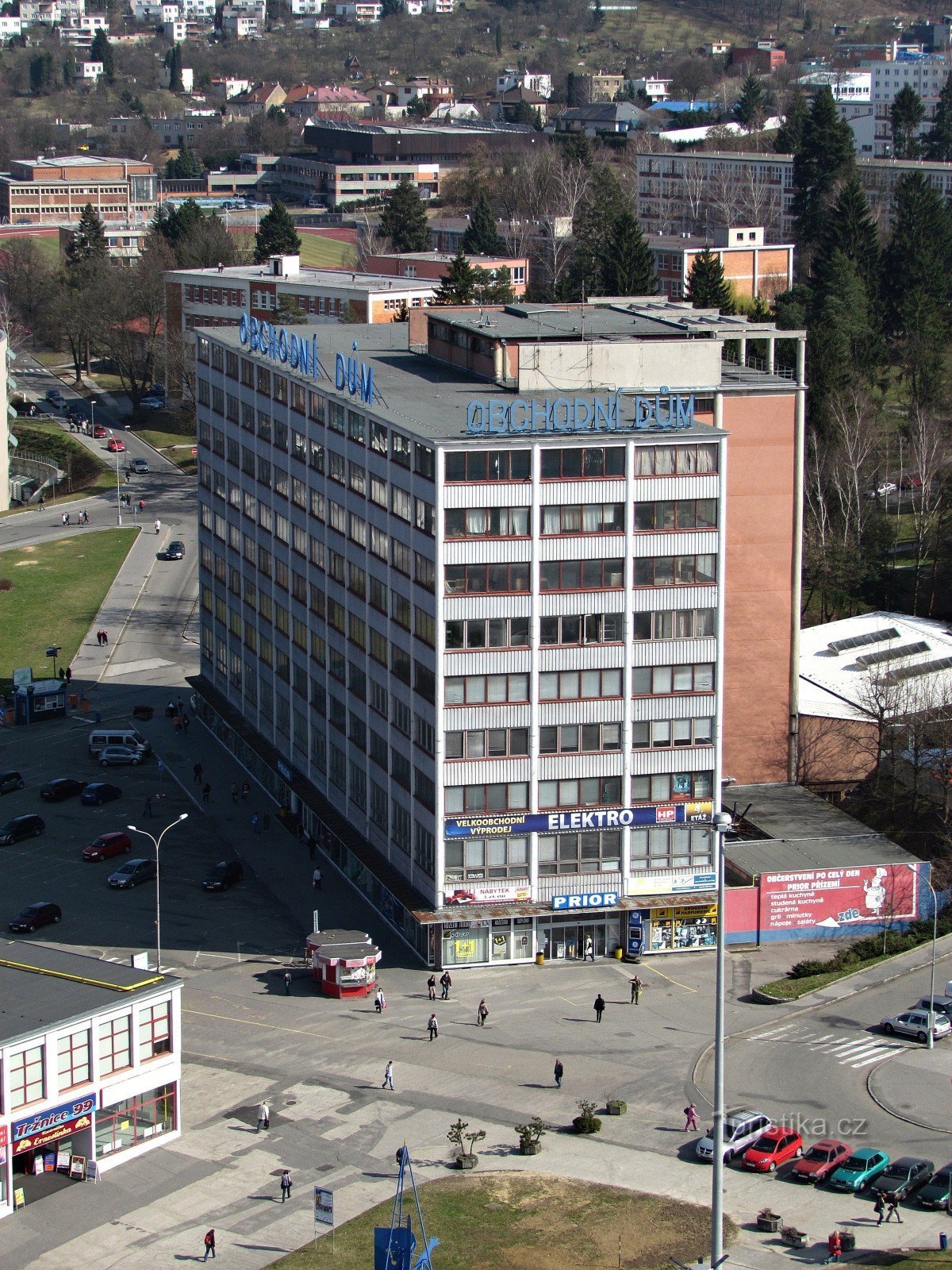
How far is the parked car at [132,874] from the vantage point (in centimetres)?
9844

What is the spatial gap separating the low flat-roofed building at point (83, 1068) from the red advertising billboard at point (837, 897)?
97.9ft

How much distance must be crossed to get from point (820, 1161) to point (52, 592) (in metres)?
103

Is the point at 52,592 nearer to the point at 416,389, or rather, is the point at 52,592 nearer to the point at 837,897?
the point at 416,389

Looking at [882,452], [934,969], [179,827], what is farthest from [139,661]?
[934,969]

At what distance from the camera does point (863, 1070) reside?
78062 mm

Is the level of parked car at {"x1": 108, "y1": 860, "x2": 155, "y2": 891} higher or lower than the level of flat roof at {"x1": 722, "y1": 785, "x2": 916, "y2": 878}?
lower

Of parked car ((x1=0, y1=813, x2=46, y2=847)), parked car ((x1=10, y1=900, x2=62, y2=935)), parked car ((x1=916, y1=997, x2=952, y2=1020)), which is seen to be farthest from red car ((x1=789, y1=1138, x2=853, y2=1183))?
parked car ((x1=0, y1=813, x2=46, y2=847))

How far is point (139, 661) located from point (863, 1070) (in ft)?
251

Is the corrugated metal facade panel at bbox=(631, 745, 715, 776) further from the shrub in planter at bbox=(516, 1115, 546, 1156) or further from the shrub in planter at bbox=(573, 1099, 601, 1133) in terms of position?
the shrub in planter at bbox=(516, 1115, 546, 1156)

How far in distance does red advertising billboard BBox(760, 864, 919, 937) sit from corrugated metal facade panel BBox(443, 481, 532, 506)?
20586mm

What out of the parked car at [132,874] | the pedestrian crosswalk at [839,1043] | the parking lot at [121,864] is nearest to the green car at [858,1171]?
the pedestrian crosswalk at [839,1043]

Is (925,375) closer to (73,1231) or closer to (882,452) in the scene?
(882,452)

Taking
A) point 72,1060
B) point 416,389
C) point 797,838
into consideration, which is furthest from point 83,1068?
point 416,389

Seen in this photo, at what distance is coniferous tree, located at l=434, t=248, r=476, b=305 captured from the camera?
17125cm
